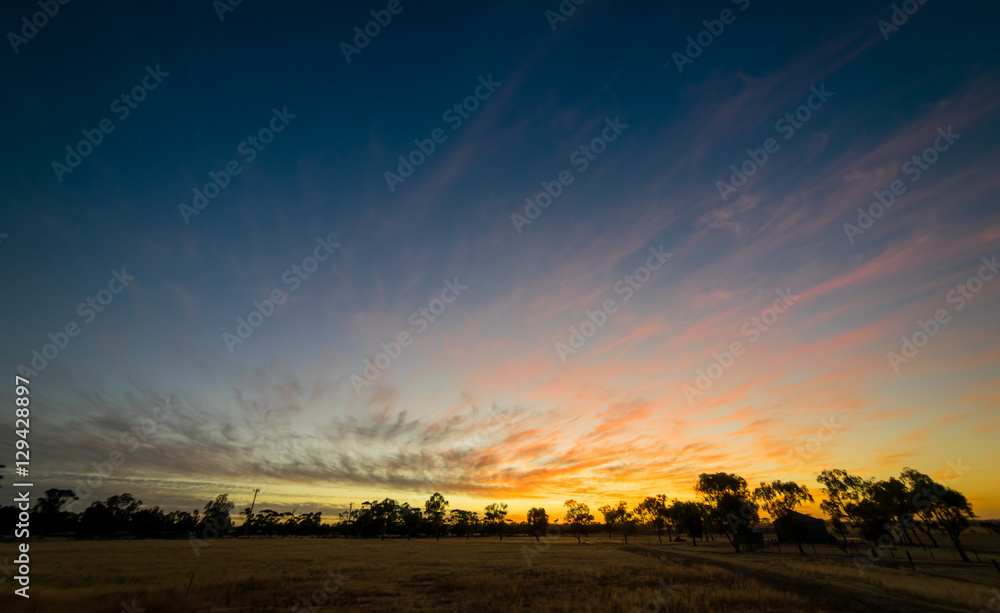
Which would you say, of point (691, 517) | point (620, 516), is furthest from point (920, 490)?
point (620, 516)

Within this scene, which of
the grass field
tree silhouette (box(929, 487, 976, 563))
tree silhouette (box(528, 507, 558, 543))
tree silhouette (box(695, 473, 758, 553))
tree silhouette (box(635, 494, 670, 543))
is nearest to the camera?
the grass field

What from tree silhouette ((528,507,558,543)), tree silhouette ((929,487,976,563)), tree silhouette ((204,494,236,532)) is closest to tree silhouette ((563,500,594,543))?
tree silhouette ((528,507,558,543))

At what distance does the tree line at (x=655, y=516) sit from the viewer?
2121 inches

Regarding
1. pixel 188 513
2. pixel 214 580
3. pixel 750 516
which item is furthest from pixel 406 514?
pixel 214 580

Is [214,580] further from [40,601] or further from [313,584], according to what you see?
[40,601]

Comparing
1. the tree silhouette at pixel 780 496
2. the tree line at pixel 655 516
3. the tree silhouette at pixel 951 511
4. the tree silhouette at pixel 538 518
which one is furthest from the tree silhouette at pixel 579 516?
the tree silhouette at pixel 951 511

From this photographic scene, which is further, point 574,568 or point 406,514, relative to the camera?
point 406,514

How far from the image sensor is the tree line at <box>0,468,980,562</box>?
5388 cm

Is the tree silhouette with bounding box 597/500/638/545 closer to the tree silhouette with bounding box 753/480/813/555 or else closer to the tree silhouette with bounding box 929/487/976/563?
the tree silhouette with bounding box 753/480/813/555

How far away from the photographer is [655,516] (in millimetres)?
121562

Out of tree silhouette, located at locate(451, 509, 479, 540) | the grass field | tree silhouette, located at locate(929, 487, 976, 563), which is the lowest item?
tree silhouette, located at locate(451, 509, 479, 540)

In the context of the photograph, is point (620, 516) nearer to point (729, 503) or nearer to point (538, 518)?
point (538, 518)

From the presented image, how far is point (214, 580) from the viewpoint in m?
26.9

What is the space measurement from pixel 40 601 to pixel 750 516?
96927 mm
